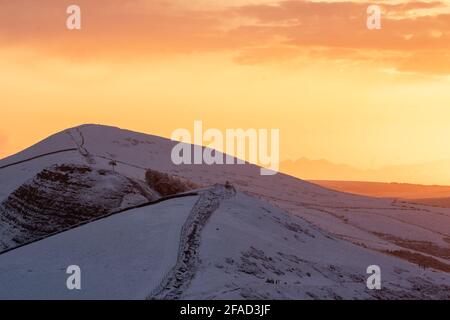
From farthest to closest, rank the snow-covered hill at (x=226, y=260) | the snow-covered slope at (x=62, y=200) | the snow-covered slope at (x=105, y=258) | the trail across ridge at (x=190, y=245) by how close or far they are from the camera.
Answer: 1. the snow-covered slope at (x=62, y=200)
2. the snow-covered slope at (x=105, y=258)
3. the snow-covered hill at (x=226, y=260)
4. the trail across ridge at (x=190, y=245)

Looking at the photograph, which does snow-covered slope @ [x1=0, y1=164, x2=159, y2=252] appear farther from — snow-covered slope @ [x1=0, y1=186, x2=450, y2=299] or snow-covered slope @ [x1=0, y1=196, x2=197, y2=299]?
snow-covered slope @ [x1=0, y1=196, x2=197, y2=299]

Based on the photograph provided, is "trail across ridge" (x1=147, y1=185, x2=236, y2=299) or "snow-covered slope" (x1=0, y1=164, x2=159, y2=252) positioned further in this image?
"snow-covered slope" (x1=0, y1=164, x2=159, y2=252)

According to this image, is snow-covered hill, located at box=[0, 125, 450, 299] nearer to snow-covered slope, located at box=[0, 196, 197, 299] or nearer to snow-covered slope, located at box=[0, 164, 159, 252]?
snow-covered slope, located at box=[0, 196, 197, 299]

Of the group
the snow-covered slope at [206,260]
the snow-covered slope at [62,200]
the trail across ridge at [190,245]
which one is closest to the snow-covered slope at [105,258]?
the snow-covered slope at [206,260]

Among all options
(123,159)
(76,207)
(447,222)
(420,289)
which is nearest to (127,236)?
(420,289)

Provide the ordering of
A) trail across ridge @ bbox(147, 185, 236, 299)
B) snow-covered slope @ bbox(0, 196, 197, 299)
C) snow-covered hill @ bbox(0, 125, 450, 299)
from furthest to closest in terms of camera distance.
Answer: snow-covered slope @ bbox(0, 196, 197, 299)
snow-covered hill @ bbox(0, 125, 450, 299)
trail across ridge @ bbox(147, 185, 236, 299)

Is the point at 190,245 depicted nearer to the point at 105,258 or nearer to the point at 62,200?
the point at 105,258

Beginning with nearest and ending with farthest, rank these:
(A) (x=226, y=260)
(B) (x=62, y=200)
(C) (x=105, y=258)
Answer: (A) (x=226, y=260) → (C) (x=105, y=258) → (B) (x=62, y=200)

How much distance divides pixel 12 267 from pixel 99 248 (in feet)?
12.7

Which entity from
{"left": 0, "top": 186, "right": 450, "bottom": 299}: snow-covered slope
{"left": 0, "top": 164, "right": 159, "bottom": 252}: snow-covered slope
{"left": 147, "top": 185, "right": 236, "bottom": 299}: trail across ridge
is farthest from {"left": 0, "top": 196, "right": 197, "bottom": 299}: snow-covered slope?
{"left": 0, "top": 164, "right": 159, "bottom": 252}: snow-covered slope

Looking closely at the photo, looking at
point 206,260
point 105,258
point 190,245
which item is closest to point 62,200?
point 105,258

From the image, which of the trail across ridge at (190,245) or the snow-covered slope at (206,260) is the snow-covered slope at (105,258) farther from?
the trail across ridge at (190,245)

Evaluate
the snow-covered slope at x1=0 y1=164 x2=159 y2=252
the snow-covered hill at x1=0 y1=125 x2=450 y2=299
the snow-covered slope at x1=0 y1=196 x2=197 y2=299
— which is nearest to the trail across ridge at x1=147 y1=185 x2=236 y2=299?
the snow-covered hill at x1=0 y1=125 x2=450 y2=299

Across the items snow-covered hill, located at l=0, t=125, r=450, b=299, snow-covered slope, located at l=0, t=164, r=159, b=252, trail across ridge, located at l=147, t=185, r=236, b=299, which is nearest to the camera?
trail across ridge, located at l=147, t=185, r=236, b=299
